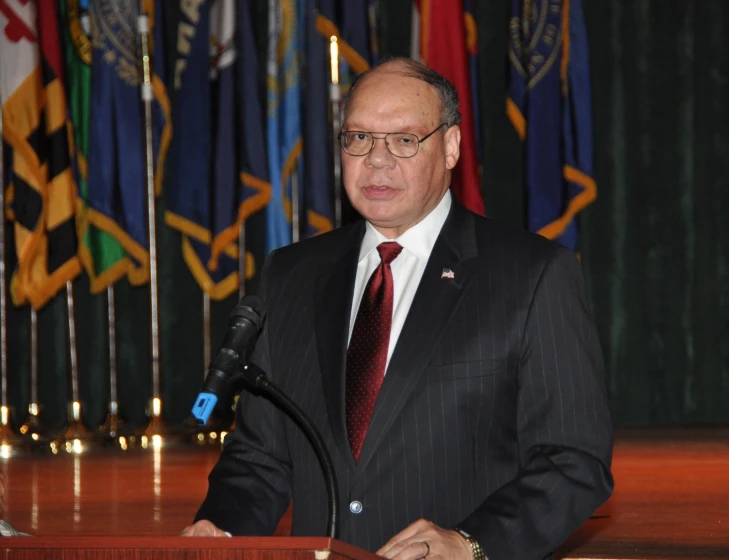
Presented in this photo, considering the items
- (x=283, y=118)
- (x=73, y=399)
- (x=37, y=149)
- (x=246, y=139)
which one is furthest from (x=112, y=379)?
(x=283, y=118)

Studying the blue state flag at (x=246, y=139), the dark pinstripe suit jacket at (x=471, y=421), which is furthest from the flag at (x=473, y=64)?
the dark pinstripe suit jacket at (x=471, y=421)

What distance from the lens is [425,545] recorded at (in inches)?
72.4

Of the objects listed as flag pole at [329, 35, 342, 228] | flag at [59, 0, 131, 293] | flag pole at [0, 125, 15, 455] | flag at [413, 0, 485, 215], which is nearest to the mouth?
flag pole at [329, 35, 342, 228]

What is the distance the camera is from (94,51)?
26.8 feet

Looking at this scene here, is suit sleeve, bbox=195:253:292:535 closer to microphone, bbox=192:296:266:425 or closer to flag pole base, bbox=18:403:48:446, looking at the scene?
microphone, bbox=192:296:266:425

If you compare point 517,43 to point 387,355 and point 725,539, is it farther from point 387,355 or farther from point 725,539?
point 387,355

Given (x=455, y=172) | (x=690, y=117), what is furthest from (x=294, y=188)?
(x=690, y=117)

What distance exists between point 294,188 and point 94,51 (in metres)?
1.69

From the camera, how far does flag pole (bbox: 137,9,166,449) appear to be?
26.3 feet

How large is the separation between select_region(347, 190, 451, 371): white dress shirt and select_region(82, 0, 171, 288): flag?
5.93 m

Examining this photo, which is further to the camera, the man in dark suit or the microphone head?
the man in dark suit

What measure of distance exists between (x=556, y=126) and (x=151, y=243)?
9.41 feet

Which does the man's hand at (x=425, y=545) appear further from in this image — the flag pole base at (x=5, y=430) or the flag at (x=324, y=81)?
the flag pole base at (x=5, y=430)

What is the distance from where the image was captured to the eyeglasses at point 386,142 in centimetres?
225
